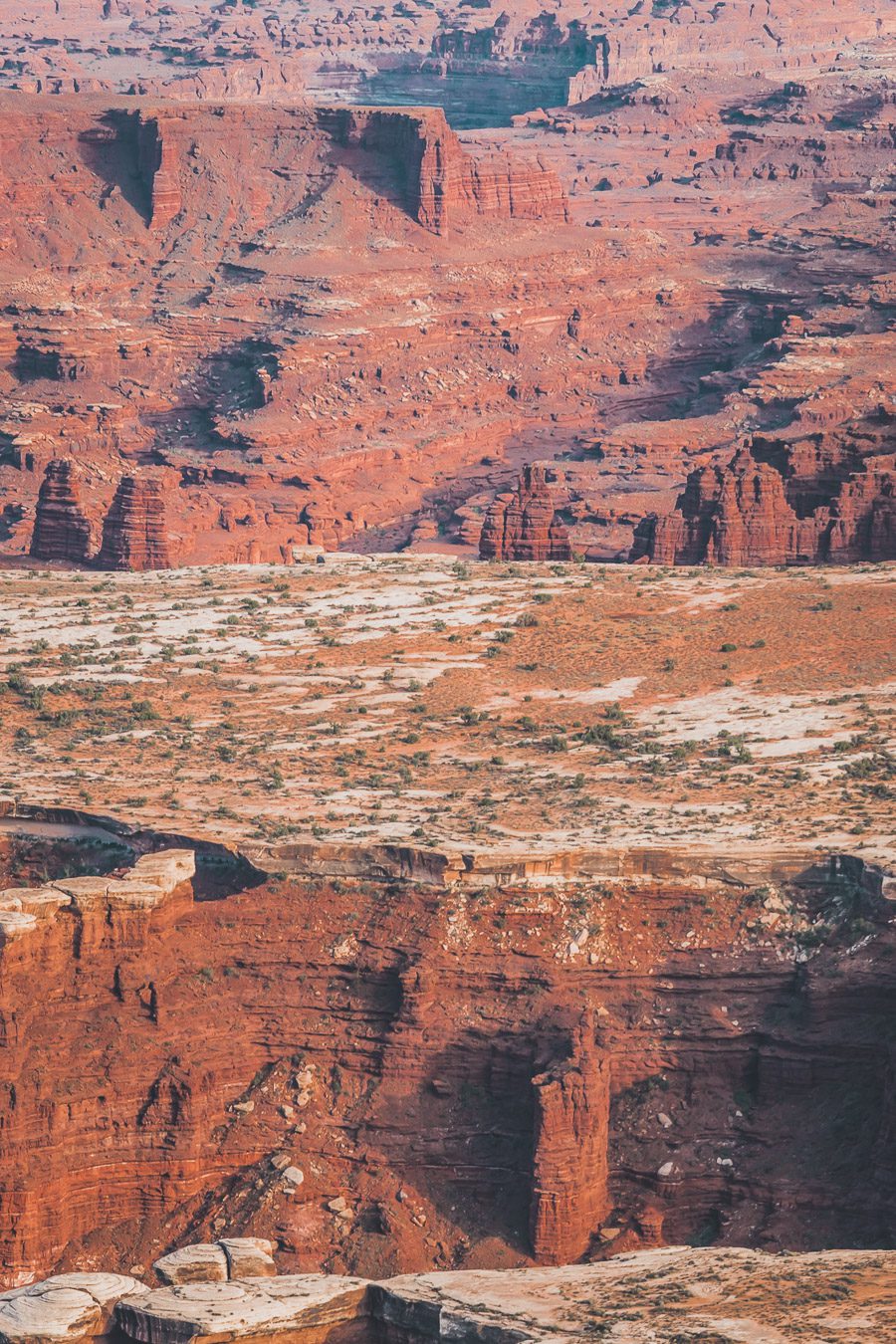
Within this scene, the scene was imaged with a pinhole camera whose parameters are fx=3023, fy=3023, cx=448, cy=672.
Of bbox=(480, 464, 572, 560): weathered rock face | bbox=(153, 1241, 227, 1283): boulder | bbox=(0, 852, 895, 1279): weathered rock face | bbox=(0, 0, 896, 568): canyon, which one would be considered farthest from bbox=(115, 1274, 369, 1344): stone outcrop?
bbox=(0, 0, 896, 568): canyon

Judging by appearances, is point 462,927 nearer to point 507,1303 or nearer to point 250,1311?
point 507,1303

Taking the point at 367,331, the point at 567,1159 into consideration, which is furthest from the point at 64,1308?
the point at 367,331

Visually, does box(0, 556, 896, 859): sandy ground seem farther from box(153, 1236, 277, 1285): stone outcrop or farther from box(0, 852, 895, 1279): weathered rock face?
box(153, 1236, 277, 1285): stone outcrop

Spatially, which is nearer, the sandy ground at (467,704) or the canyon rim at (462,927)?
the canyon rim at (462,927)

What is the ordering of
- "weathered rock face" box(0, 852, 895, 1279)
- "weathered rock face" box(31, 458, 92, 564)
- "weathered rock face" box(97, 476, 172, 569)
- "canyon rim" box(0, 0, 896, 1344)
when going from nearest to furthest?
"canyon rim" box(0, 0, 896, 1344) → "weathered rock face" box(0, 852, 895, 1279) → "weathered rock face" box(97, 476, 172, 569) → "weathered rock face" box(31, 458, 92, 564)

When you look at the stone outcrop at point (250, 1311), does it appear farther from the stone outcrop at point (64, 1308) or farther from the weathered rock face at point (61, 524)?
the weathered rock face at point (61, 524)

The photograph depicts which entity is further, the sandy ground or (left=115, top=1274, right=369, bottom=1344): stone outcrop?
the sandy ground

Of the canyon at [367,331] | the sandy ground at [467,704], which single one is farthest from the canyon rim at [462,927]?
the canyon at [367,331]
